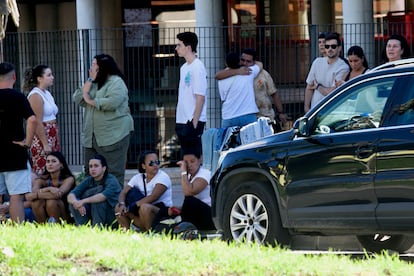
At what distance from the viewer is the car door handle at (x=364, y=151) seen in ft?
30.4

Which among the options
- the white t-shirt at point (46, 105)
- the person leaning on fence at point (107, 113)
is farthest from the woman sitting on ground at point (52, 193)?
the white t-shirt at point (46, 105)

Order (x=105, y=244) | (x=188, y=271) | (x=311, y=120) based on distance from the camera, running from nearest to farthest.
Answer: (x=188, y=271)
(x=105, y=244)
(x=311, y=120)

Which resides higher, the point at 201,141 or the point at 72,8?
the point at 72,8

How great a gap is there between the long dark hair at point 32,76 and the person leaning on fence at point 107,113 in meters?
0.60

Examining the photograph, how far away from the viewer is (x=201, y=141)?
43.7ft

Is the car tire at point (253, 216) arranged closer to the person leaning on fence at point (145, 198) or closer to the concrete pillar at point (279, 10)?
the person leaning on fence at point (145, 198)

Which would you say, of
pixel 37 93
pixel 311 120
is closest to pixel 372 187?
pixel 311 120

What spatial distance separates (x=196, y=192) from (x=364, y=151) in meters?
3.18

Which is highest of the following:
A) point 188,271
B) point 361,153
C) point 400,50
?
point 400,50

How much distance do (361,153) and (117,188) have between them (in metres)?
4.02

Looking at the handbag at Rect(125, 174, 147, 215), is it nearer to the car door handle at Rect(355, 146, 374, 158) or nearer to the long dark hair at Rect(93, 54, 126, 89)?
the long dark hair at Rect(93, 54, 126, 89)

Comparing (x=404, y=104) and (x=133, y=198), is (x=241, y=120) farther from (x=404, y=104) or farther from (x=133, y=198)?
(x=404, y=104)

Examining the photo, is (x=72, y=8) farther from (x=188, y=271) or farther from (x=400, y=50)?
(x=188, y=271)

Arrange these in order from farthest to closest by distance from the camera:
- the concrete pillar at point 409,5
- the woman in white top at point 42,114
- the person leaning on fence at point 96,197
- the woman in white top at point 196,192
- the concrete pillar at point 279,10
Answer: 1. the concrete pillar at point 279,10
2. the concrete pillar at point 409,5
3. the woman in white top at point 42,114
4. the person leaning on fence at point 96,197
5. the woman in white top at point 196,192
